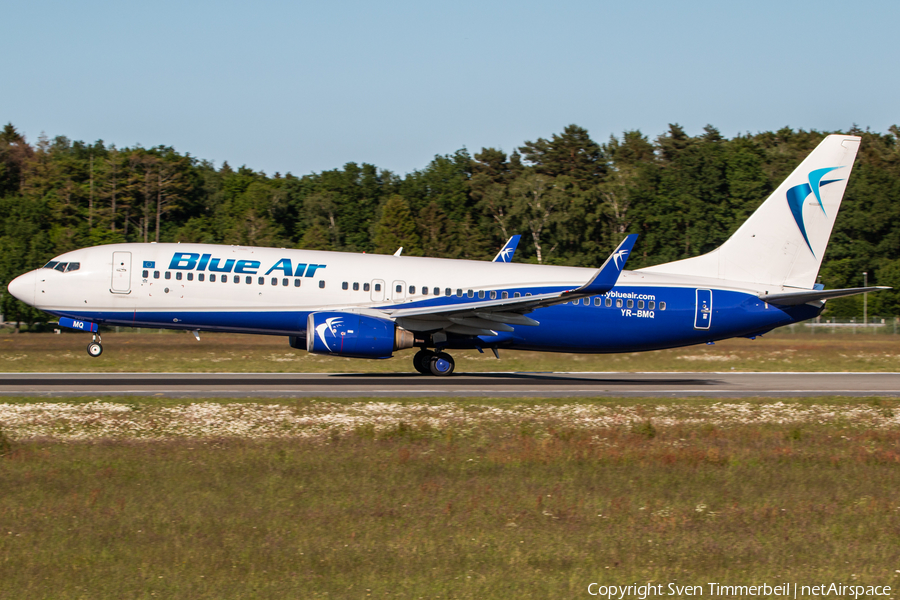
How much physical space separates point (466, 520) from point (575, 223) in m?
79.3

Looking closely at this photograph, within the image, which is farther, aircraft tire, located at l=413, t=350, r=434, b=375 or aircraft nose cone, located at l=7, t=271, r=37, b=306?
aircraft tire, located at l=413, t=350, r=434, b=375

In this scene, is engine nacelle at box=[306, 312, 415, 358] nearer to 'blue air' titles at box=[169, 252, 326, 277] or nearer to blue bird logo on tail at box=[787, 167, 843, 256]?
'blue air' titles at box=[169, 252, 326, 277]

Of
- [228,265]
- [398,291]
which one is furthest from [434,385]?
[228,265]

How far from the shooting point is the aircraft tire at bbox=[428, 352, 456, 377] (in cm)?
2678

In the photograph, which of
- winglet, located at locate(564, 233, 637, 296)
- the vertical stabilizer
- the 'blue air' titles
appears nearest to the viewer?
winglet, located at locate(564, 233, 637, 296)

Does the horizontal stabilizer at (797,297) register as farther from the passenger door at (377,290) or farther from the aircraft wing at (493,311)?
the passenger door at (377,290)

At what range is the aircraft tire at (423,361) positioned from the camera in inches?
1073

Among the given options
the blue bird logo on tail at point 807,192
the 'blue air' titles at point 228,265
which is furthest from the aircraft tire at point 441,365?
the blue bird logo on tail at point 807,192

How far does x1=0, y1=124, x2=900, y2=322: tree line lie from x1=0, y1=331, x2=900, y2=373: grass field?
1483 inches

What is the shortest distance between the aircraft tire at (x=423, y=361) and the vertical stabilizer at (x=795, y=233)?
27.3ft

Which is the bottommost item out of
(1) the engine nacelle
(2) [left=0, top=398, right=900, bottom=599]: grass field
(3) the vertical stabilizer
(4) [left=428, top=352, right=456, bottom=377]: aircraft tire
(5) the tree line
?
(2) [left=0, top=398, right=900, bottom=599]: grass field

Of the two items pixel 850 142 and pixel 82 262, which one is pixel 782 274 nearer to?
pixel 850 142

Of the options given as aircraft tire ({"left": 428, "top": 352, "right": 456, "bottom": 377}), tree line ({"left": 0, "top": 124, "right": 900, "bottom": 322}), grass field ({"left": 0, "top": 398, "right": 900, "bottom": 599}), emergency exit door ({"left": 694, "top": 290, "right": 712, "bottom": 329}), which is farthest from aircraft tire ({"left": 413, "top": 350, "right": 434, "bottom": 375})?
tree line ({"left": 0, "top": 124, "right": 900, "bottom": 322})

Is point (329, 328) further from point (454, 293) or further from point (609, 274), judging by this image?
point (609, 274)
